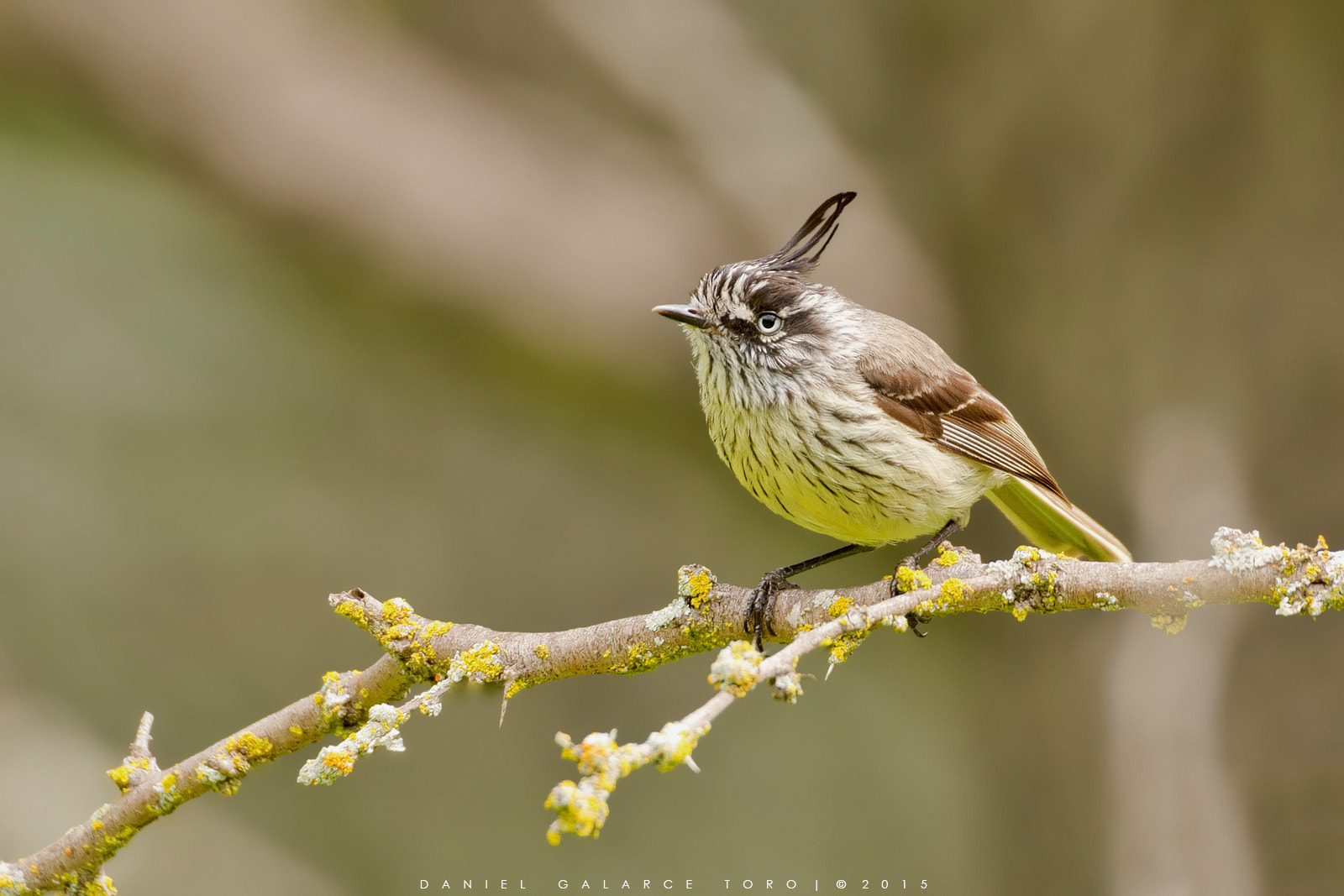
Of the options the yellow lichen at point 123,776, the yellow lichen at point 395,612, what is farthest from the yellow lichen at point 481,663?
the yellow lichen at point 123,776

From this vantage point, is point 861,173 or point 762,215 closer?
point 762,215

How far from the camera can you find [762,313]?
8.94ft

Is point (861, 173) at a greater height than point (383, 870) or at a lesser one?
greater

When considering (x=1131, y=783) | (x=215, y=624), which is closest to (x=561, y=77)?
(x=215, y=624)

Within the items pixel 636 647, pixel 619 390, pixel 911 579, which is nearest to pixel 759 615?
pixel 636 647

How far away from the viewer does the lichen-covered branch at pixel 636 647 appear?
149cm

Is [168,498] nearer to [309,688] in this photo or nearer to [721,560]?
[309,688]

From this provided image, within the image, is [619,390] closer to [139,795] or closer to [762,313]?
[762,313]

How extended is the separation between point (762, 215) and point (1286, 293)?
2.33 m

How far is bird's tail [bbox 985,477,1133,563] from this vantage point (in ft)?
9.39

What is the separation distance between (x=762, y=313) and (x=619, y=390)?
211 cm

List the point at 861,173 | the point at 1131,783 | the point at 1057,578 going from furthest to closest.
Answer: the point at 861,173, the point at 1131,783, the point at 1057,578

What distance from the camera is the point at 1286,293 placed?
3.98m

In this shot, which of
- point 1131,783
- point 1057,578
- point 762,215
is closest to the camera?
point 1057,578
